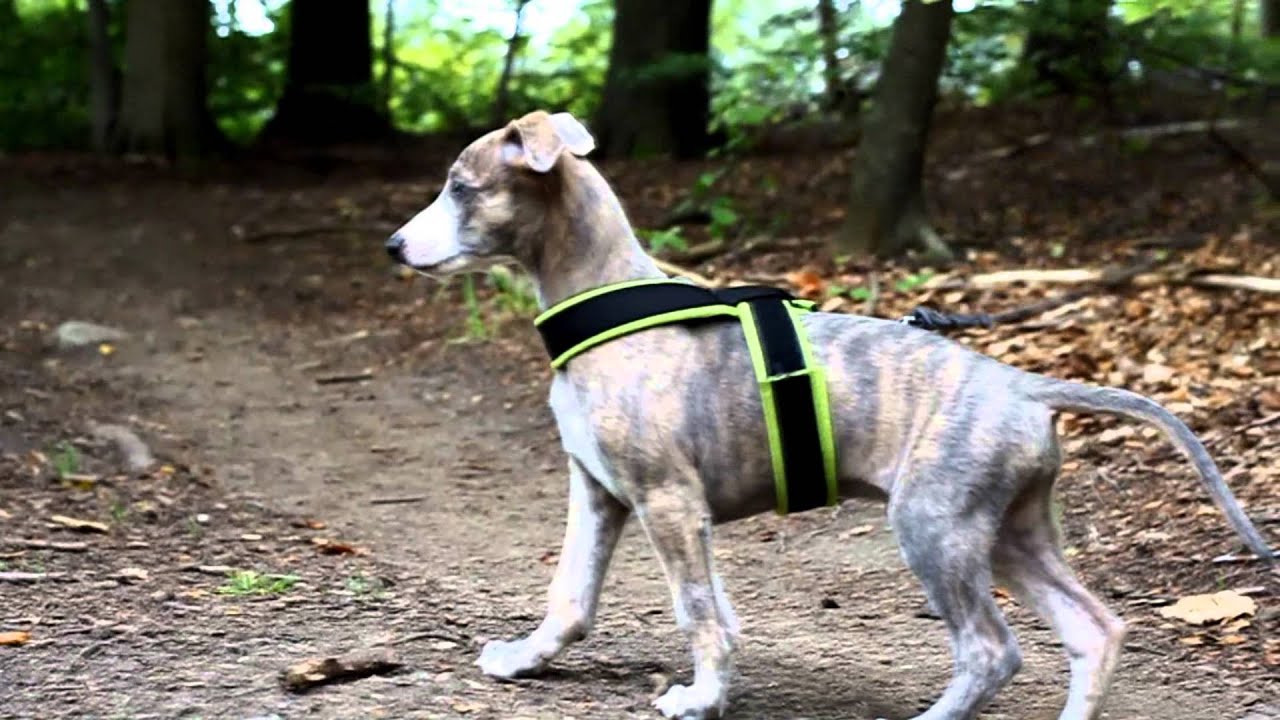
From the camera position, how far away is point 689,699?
14.4 feet

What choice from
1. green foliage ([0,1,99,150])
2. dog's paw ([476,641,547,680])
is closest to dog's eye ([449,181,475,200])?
dog's paw ([476,641,547,680])

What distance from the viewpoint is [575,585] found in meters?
4.88

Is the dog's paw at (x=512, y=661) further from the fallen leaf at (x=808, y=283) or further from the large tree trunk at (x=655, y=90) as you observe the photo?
the large tree trunk at (x=655, y=90)

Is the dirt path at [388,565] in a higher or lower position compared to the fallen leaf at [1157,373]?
lower

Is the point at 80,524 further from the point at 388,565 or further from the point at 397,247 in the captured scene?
the point at 397,247

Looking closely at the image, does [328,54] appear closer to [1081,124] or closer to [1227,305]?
[1081,124]

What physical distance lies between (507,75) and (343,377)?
1014 cm

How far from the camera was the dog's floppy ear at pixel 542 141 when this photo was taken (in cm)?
455

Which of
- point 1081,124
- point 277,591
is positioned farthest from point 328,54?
point 277,591

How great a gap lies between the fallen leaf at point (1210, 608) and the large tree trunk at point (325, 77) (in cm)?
1756

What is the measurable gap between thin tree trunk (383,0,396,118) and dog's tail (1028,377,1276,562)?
19.1 metres

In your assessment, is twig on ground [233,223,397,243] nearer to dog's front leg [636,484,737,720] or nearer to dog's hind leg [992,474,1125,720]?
dog's front leg [636,484,737,720]

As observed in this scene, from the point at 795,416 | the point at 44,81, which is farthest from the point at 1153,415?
the point at 44,81

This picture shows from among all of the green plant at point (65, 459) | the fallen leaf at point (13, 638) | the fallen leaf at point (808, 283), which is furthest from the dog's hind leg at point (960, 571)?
the fallen leaf at point (808, 283)
